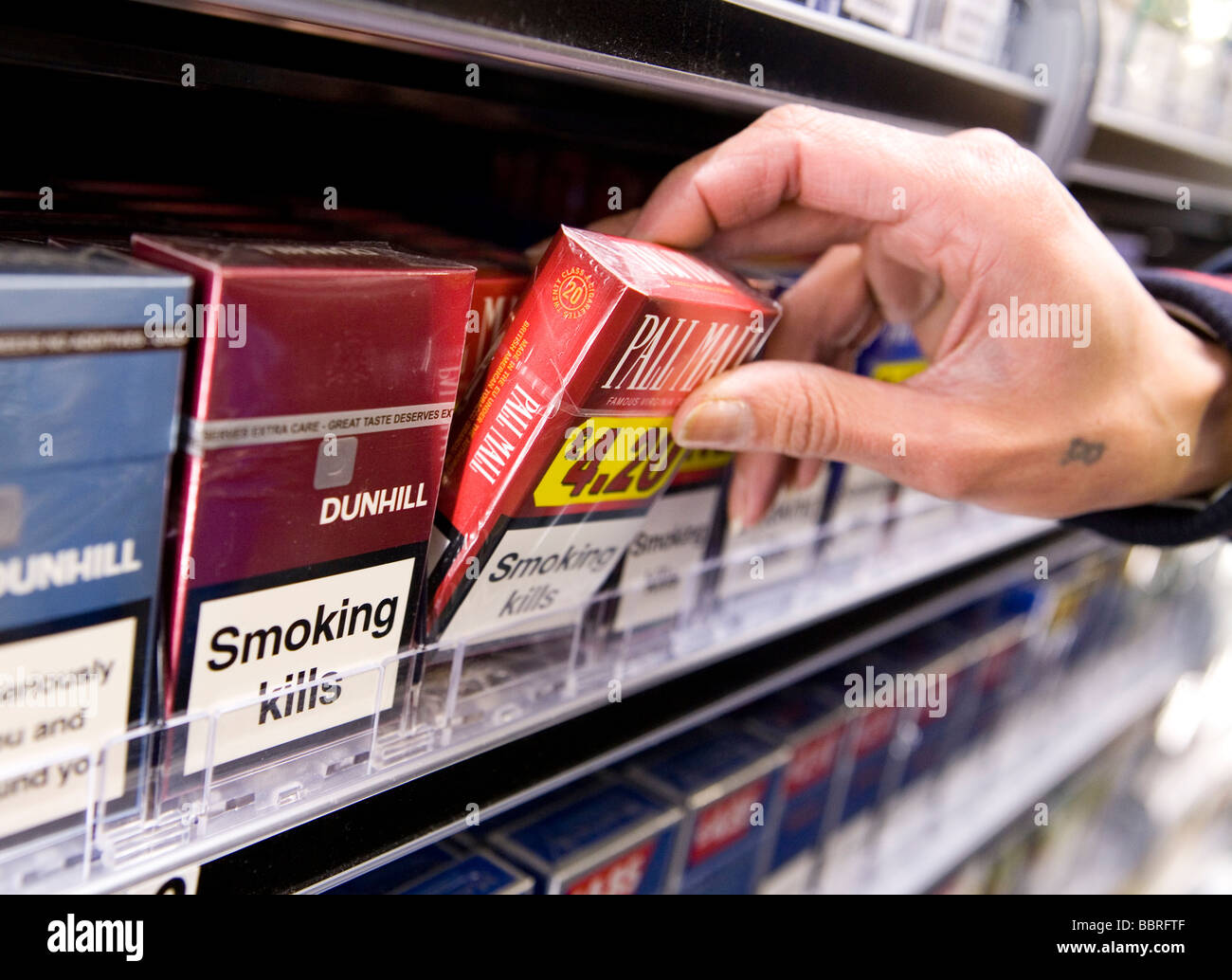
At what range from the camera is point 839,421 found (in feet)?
2.97

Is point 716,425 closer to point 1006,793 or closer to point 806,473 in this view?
point 806,473

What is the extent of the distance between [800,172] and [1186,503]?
72 cm

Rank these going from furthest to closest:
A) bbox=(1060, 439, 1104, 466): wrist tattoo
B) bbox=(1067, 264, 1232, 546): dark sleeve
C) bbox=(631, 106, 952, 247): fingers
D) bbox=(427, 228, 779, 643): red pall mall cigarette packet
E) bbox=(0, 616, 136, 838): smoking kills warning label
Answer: bbox=(1067, 264, 1232, 546): dark sleeve
bbox=(1060, 439, 1104, 466): wrist tattoo
bbox=(631, 106, 952, 247): fingers
bbox=(427, 228, 779, 643): red pall mall cigarette packet
bbox=(0, 616, 136, 838): smoking kills warning label

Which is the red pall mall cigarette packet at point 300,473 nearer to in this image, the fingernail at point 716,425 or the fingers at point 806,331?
the fingernail at point 716,425

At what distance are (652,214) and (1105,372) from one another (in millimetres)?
520

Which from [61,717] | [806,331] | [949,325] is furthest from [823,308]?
[61,717]

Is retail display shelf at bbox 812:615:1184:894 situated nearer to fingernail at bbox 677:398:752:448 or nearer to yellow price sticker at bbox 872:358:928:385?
yellow price sticker at bbox 872:358:928:385

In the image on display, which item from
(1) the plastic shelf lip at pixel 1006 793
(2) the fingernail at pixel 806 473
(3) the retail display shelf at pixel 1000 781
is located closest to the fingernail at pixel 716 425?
(2) the fingernail at pixel 806 473

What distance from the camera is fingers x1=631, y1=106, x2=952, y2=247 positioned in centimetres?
90

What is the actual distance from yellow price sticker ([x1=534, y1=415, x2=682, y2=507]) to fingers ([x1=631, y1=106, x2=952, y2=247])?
0.84ft

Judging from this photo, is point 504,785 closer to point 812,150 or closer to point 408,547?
point 408,547

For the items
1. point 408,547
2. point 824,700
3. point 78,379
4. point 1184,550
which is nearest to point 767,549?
point 824,700

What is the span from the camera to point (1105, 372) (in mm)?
1010

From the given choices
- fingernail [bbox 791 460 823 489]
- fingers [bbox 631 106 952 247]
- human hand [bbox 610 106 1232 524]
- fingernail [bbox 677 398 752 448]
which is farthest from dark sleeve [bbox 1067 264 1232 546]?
fingernail [bbox 677 398 752 448]
